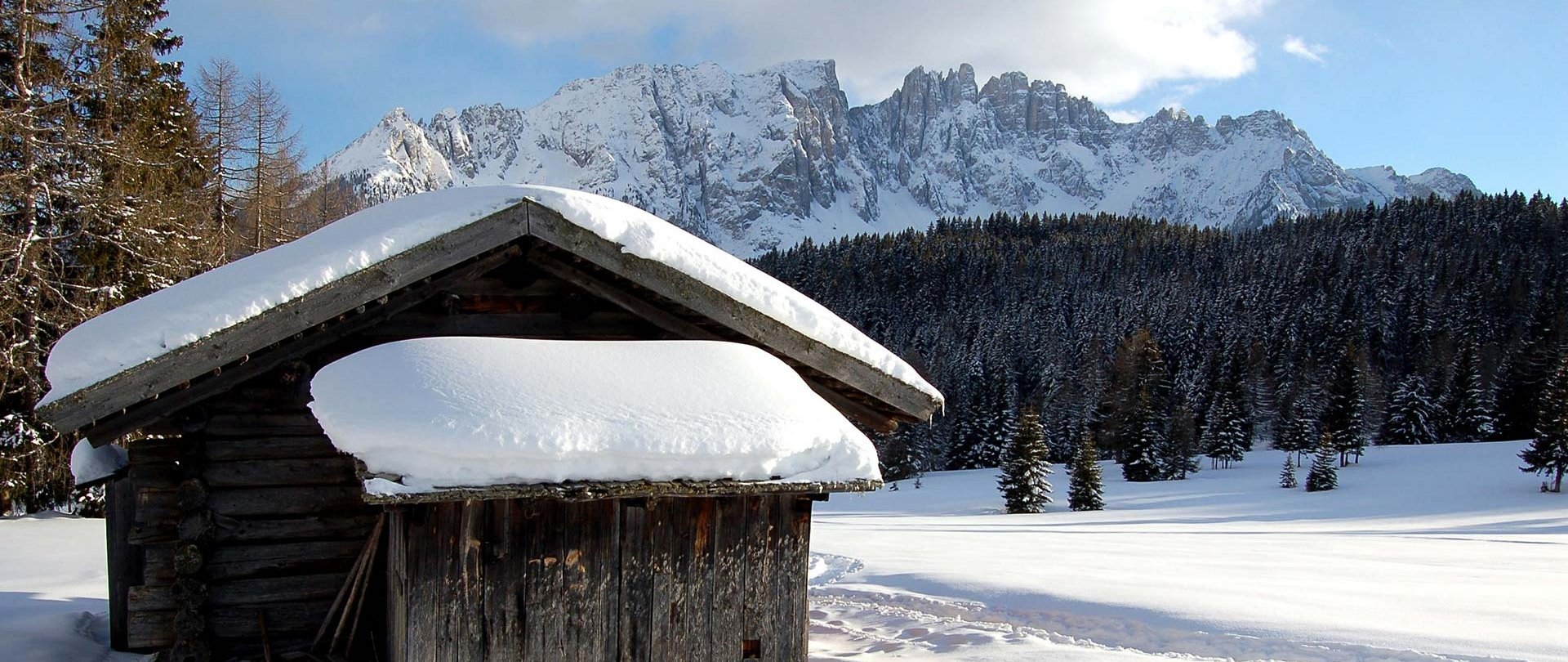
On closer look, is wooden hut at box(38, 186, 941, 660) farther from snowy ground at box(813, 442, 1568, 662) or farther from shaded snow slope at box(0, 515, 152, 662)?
snowy ground at box(813, 442, 1568, 662)

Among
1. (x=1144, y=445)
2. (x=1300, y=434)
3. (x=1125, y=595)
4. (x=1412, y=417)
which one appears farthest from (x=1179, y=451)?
(x=1125, y=595)

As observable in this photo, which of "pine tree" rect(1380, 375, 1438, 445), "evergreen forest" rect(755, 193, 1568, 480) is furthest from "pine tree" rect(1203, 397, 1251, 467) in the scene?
"pine tree" rect(1380, 375, 1438, 445)

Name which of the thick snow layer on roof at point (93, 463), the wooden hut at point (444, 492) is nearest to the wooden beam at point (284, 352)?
the wooden hut at point (444, 492)

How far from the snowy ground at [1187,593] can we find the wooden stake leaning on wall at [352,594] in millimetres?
3235

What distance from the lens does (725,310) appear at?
5.17 metres

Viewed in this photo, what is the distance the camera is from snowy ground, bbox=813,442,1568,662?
278 inches

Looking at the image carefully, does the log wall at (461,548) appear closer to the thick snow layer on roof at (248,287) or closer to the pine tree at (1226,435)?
the thick snow layer on roof at (248,287)

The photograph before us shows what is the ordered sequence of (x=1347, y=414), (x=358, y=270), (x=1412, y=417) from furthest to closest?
(x=1412, y=417), (x=1347, y=414), (x=358, y=270)

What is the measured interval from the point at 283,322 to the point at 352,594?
172 cm

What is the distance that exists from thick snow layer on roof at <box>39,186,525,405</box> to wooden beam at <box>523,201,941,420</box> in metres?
0.32

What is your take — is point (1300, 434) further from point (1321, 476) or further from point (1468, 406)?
point (1468, 406)

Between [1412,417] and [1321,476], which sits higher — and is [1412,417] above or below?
above

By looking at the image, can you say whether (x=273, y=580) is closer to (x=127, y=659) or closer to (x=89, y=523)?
(x=127, y=659)

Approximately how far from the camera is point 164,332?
14.4ft
